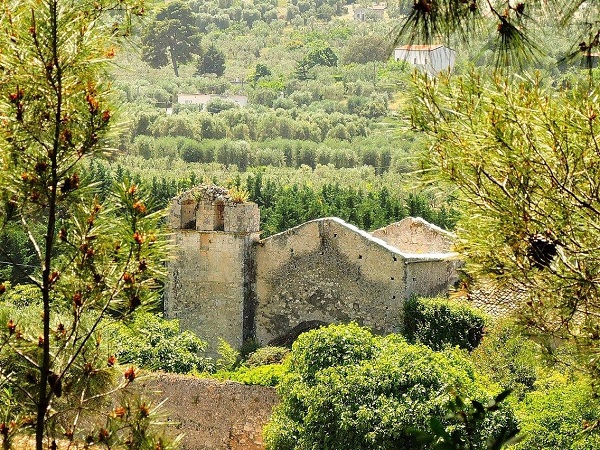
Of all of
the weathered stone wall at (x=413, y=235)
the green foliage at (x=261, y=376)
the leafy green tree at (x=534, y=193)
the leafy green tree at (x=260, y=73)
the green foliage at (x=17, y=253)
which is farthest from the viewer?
the leafy green tree at (x=260, y=73)

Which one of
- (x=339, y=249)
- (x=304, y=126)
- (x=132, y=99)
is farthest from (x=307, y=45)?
(x=339, y=249)

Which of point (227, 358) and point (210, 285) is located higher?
point (210, 285)

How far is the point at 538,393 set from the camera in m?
18.6

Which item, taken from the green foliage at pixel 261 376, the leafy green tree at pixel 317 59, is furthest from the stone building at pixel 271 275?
the leafy green tree at pixel 317 59

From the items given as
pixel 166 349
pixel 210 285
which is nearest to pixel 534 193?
pixel 166 349

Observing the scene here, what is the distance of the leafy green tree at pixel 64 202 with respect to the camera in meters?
7.78

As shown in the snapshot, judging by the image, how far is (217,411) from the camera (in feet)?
68.1

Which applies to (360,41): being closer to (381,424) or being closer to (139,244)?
(381,424)

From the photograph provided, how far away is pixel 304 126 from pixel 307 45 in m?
34.9

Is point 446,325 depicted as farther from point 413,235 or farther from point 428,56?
point 428,56

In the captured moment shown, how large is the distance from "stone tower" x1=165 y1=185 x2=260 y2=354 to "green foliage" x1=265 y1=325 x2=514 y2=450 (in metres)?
5.96

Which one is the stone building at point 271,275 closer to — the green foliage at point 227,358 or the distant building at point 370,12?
the green foliage at point 227,358

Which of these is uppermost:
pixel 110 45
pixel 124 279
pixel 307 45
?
pixel 110 45

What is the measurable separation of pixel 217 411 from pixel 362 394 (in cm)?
314
